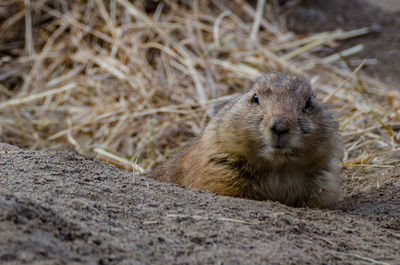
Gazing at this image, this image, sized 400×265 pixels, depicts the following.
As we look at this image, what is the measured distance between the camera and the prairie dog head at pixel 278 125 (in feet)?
10.3

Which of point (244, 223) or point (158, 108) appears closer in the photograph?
point (244, 223)

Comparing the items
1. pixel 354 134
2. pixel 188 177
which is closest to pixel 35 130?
pixel 188 177

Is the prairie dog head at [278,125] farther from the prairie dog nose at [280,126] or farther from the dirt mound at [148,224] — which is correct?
the dirt mound at [148,224]

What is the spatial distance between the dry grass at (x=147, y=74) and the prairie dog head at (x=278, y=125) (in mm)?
1611

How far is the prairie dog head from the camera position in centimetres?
314

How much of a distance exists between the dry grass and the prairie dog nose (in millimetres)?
2087

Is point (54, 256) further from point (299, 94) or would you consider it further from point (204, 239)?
point (299, 94)

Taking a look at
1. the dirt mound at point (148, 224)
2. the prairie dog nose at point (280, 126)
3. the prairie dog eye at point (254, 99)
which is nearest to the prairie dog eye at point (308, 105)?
the prairie dog eye at point (254, 99)

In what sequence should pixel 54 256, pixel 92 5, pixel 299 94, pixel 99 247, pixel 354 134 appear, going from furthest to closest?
pixel 92 5 < pixel 354 134 < pixel 299 94 < pixel 99 247 < pixel 54 256

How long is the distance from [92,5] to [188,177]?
4.75 meters

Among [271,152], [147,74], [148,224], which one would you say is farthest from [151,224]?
[147,74]

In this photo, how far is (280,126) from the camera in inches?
121

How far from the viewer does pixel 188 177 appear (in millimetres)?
3812

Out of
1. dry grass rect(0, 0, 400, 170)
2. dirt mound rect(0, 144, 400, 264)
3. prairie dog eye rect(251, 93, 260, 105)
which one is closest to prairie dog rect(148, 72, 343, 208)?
prairie dog eye rect(251, 93, 260, 105)
